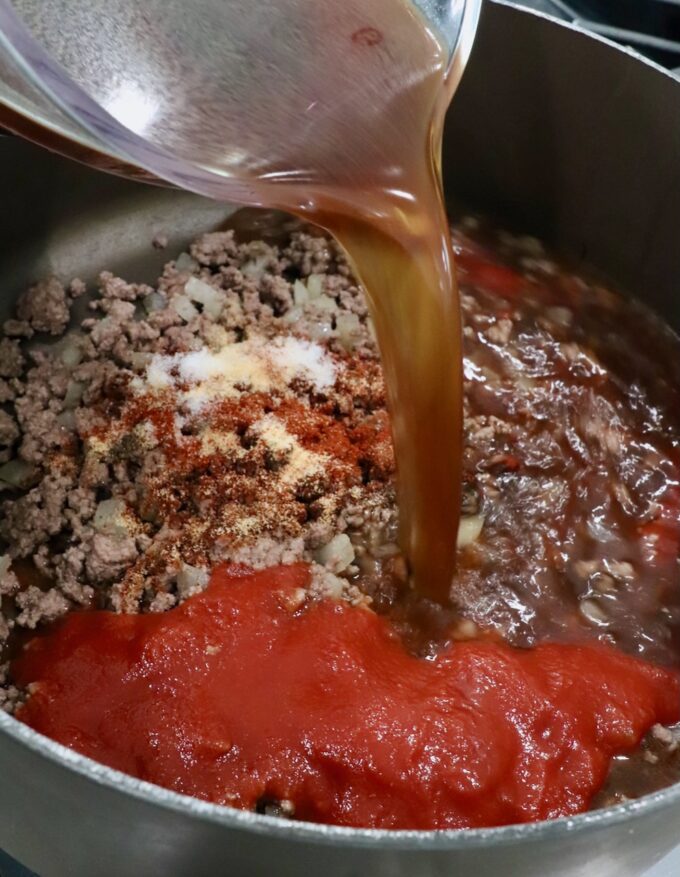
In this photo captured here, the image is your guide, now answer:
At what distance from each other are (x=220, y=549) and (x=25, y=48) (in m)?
0.74

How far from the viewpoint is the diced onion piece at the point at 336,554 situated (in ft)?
4.64

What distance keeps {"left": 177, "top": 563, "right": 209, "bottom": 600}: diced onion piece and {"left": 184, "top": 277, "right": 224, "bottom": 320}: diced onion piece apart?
530 millimetres

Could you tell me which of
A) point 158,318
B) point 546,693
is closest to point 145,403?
point 158,318

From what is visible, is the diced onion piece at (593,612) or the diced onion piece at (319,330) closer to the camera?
the diced onion piece at (593,612)

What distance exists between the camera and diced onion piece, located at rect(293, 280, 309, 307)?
175 centimetres

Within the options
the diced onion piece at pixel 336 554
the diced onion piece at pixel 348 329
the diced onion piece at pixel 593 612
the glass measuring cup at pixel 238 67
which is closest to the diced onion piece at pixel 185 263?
the diced onion piece at pixel 348 329

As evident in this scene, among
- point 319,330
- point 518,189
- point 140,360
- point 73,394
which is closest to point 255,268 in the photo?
point 319,330

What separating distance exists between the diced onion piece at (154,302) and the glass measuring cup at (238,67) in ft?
1.59

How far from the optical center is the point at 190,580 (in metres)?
1.36

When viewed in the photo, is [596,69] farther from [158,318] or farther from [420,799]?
[420,799]

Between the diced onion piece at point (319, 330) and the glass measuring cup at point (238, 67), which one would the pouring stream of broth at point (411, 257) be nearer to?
the glass measuring cup at point (238, 67)

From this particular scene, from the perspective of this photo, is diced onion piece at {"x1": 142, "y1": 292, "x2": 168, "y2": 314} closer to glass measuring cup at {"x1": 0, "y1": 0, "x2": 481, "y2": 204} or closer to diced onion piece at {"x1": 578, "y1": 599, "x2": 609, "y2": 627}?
glass measuring cup at {"x1": 0, "y1": 0, "x2": 481, "y2": 204}

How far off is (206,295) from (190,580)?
0.60 m

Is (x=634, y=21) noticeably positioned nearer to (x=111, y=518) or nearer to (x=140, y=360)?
(x=140, y=360)
